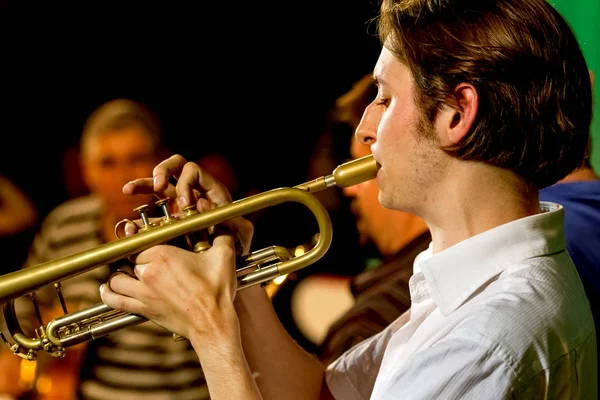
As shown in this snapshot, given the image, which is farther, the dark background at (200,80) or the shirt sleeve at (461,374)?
the dark background at (200,80)

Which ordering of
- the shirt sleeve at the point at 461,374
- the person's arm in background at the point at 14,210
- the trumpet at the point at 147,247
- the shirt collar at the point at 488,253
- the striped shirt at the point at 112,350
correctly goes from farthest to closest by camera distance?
the person's arm in background at the point at 14,210
the striped shirt at the point at 112,350
the trumpet at the point at 147,247
the shirt collar at the point at 488,253
the shirt sleeve at the point at 461,374

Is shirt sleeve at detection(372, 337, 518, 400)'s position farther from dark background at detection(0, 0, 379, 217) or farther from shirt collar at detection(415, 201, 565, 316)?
dark background at detection(0, 0, 379, 217)

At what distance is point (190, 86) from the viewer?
9.46ft

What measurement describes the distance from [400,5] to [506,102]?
29cm

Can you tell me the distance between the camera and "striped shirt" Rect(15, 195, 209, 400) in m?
2.42

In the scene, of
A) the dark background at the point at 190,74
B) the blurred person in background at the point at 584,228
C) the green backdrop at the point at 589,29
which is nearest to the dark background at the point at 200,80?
the dark background at the point at 190,74

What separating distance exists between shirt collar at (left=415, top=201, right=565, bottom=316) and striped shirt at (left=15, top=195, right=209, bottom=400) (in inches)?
56.5

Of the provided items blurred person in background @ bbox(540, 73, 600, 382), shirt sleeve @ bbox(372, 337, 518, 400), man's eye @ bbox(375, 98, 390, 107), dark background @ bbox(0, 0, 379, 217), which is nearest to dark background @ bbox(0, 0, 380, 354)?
dark background @ bbox(0, 0, 379, 217)

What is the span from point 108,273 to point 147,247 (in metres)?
1.21

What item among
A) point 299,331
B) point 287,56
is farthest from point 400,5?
point 299,331

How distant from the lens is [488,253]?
1.21 metres

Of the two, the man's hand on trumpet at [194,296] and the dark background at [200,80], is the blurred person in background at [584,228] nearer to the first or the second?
the man's hand on trumpet at [194,296]

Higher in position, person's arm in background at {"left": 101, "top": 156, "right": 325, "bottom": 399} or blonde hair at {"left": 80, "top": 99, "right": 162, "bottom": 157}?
blonde hair at {"left": 80, "top": 99, "right": 162, "bottom": 157}

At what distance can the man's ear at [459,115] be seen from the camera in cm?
125
